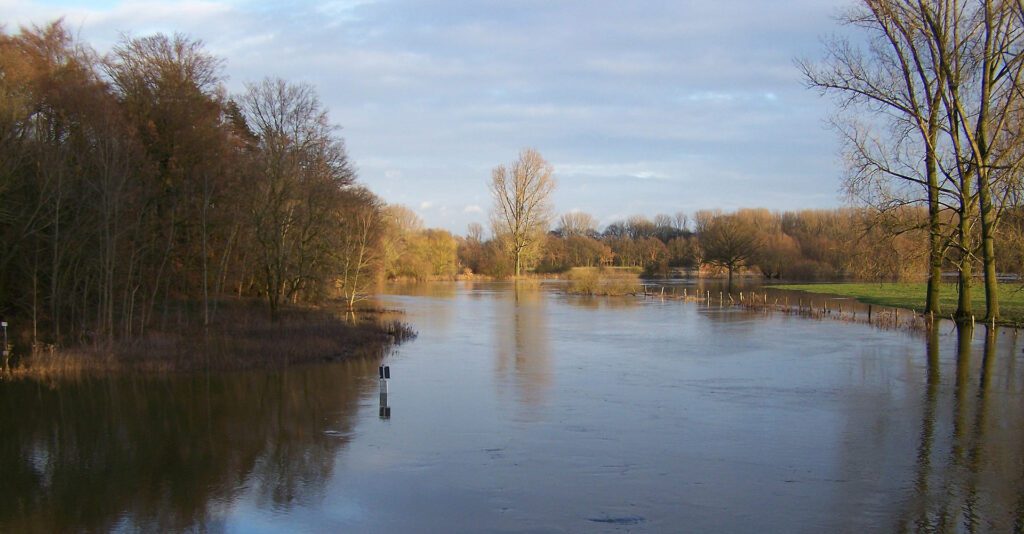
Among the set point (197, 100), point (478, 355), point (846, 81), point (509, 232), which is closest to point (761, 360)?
point (478, 355)

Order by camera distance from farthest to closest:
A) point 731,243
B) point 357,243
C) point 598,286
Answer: point 731,243 → point 598,286 → point 357,243

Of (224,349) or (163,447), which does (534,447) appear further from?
(224,349)

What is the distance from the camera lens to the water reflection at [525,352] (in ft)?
49.9

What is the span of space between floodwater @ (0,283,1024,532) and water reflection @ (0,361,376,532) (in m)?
0.05

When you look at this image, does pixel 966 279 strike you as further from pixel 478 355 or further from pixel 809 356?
pixel 478 355

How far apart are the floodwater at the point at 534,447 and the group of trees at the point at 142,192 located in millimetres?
5945

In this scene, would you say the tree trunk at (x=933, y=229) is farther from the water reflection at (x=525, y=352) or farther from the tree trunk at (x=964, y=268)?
the water reflection at (x=525, y=352)

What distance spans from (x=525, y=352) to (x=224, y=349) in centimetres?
851

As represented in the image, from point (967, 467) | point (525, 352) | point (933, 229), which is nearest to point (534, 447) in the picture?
point (967, 467)

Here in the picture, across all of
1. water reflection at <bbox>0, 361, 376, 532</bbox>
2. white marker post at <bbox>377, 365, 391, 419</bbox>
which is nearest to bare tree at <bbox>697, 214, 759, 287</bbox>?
water reflection at <bbox>0, 361, 376, 532</bbox>

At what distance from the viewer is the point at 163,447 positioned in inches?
405

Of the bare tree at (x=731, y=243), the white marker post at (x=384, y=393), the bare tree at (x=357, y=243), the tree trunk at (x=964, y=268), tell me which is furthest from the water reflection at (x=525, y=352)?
the bare tree at (x=731, y=243)

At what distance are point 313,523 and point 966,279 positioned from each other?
27256mm

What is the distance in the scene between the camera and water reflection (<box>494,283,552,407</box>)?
1520 cm
